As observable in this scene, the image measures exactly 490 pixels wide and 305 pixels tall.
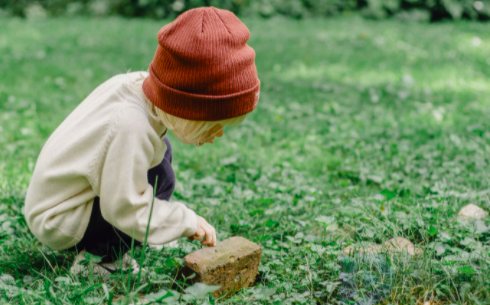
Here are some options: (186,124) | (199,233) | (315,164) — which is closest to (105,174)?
(186,124)

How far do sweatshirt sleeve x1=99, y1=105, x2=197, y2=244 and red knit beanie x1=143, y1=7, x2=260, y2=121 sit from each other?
130 millimetres

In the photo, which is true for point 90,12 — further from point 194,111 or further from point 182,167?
point 194,111

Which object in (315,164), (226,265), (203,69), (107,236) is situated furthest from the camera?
(315,164)

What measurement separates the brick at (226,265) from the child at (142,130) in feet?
0.33

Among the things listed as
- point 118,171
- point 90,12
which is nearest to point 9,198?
point 118,171

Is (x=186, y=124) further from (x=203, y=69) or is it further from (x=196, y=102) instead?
(x=203, y=69)

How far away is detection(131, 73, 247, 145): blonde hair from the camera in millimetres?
1696

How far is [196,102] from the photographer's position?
1.61 meters

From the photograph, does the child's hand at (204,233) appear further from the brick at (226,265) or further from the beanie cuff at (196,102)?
the beanie cuff at (196,102)

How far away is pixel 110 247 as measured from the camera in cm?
195

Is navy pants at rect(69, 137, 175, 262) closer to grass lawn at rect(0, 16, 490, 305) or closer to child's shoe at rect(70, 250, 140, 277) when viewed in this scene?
child's shoe at rect(70, 250, 140, 277)

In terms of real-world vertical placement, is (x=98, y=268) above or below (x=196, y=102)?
below

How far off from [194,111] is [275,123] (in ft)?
7.95

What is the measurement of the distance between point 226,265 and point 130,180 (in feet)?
1.69
